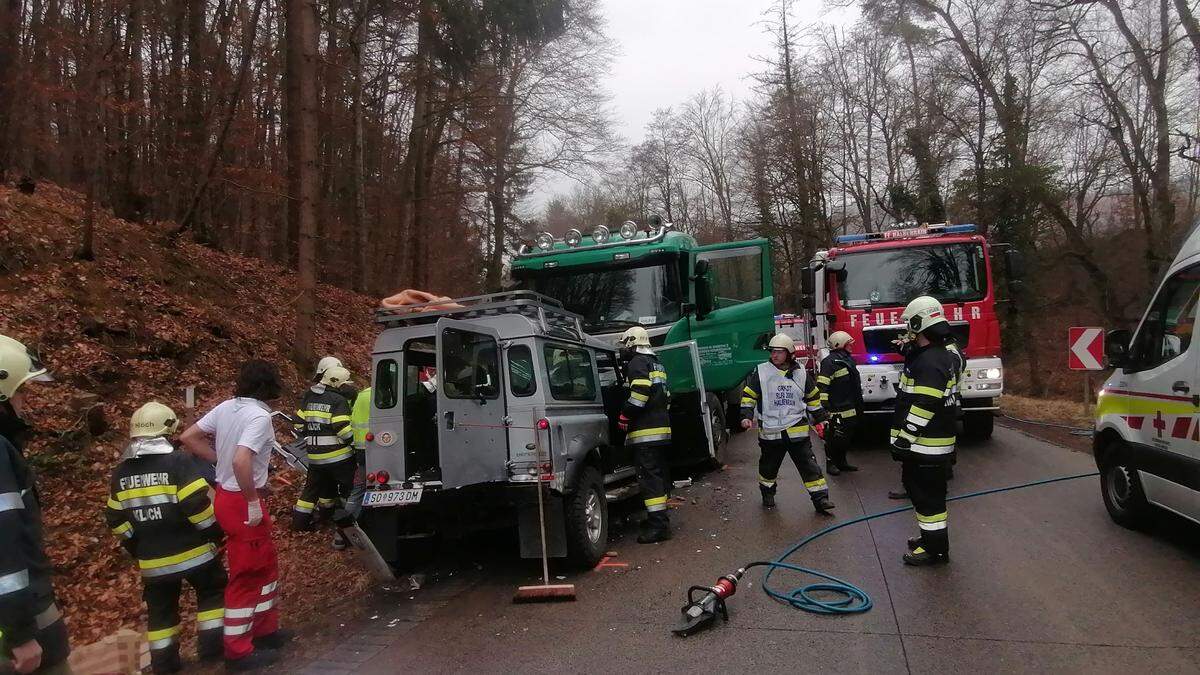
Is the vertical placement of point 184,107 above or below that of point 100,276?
above

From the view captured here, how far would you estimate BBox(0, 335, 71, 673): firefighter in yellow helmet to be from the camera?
Answer: 2.87m

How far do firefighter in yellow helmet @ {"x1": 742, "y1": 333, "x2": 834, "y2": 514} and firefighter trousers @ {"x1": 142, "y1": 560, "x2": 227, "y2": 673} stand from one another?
5012 millimetres

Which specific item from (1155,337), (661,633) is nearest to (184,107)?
(661,633)

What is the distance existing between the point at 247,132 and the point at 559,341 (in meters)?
12.5

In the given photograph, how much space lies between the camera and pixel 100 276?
32.9ft

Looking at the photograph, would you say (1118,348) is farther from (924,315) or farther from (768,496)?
(768,496)

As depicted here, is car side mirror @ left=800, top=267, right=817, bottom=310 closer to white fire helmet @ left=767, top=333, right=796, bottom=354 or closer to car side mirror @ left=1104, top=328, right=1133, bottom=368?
white fire helmet @ left=767, top=333, right=796, bottom=354

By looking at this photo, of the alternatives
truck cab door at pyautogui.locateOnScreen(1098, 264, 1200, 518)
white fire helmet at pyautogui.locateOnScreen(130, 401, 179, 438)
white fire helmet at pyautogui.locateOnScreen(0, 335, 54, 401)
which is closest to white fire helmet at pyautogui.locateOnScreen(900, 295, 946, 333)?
truck cab door at pyautogui.locateOnScreen(1098, 264, 1200, 518)

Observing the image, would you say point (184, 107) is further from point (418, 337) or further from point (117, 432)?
point (418, 337)

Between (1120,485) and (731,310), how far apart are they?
16.0 feet

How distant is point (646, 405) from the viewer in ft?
22.7

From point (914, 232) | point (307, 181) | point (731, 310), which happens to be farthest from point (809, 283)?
point (307, 181)

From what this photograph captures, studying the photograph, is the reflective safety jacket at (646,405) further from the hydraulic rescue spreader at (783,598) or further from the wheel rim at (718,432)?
the wheel rim at (718,432)

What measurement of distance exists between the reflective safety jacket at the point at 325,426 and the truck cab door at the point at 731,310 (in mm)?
4360
